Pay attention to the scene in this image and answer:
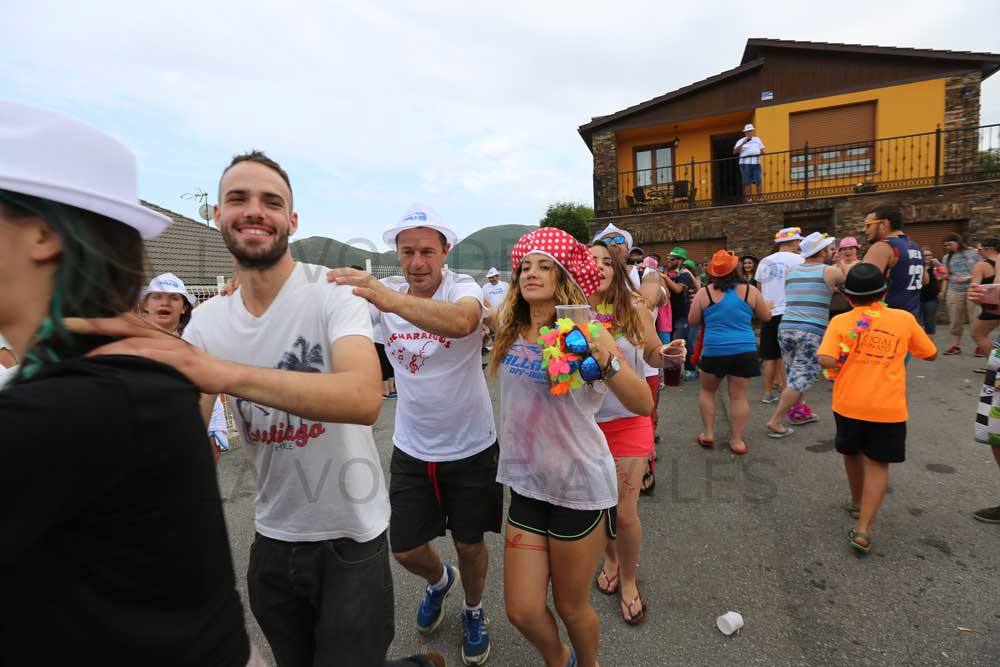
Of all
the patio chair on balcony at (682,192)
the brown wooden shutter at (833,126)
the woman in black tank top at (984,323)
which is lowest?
the woman in black tank top at (984,323)

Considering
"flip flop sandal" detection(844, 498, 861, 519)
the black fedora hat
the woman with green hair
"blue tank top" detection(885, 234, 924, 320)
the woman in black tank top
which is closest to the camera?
the woman with green hair

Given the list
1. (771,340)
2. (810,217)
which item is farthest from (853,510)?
(810,217)

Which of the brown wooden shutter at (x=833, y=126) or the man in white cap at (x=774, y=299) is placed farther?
the brown wooden shutter at (x=833, y=126)

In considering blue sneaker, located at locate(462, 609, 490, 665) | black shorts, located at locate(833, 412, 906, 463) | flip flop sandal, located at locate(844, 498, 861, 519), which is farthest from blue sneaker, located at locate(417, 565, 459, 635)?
flip flop sandal, located at locate(844, 498, 861, 519)

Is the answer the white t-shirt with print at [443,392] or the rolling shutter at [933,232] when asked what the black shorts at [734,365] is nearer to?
the white t-shirt with print at [443,392]

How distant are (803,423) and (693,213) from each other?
30.7ft

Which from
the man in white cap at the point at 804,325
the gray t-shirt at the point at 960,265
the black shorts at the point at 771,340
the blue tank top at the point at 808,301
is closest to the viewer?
the man in white cap at the point at 804,325

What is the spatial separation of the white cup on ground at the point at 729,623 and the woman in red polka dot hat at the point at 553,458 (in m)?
0.78

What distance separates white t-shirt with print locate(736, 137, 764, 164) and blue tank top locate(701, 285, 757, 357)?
1057cm

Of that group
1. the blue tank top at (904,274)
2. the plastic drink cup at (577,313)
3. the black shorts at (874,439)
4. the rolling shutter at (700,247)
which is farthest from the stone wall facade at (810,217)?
the plastic drink cup at (577,313)

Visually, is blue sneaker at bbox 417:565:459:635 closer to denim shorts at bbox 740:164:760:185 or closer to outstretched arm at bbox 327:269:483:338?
outstretched arm at bbox 327:269:483:338

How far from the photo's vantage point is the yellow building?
491 inches

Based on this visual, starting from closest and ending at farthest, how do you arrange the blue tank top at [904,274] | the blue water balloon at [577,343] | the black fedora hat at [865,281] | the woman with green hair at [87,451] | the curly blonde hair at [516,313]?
the woman with green hair at [87,451] < the blue water balloon at [577,343] < the curly blonde hair at [516,313] < the black fedora hat at [865,281] < the blue tank top at [904,274]

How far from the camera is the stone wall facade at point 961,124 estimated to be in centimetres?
1190
